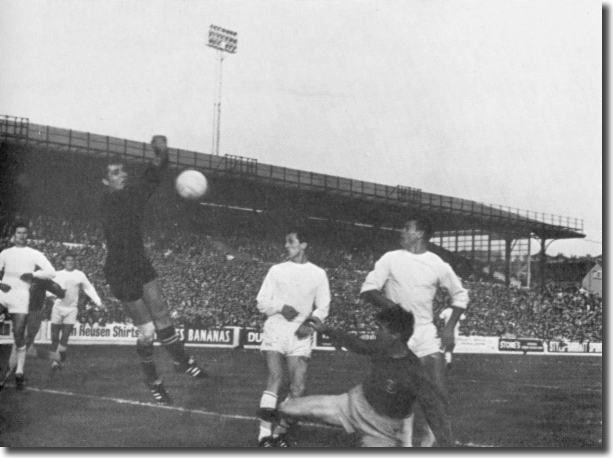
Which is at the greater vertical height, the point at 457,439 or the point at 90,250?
the point at 90,250

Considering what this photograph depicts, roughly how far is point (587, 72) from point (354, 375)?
16.6 ft

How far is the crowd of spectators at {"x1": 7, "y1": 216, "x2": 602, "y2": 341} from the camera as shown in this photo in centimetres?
880

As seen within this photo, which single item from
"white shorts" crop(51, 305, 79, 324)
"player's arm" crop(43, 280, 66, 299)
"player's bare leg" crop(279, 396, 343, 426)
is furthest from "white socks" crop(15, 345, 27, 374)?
"player's bare leg" crop(279, 396, 343, 426)

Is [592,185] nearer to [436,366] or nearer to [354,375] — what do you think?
[436,366]

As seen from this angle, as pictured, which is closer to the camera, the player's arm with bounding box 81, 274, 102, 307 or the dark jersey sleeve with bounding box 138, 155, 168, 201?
the dark jersey sleeve with bounding box 138, 155, 168, 201

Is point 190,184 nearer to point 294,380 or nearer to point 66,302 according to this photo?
point 294,380

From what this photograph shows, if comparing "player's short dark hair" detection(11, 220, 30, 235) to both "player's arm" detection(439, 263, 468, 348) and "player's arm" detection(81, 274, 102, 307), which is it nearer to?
"player's arm" detection(81, 274, 102, 307)

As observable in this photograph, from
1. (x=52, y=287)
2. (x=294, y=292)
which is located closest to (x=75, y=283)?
(x=52, y=287)

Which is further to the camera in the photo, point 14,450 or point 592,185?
point 592,185

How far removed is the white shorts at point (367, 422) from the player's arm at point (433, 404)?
22 cm

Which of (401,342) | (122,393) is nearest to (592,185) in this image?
(401,342)

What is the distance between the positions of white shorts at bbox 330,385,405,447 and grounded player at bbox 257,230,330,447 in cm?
76

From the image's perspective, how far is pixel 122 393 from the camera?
8875 mm

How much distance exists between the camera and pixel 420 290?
6996mm
